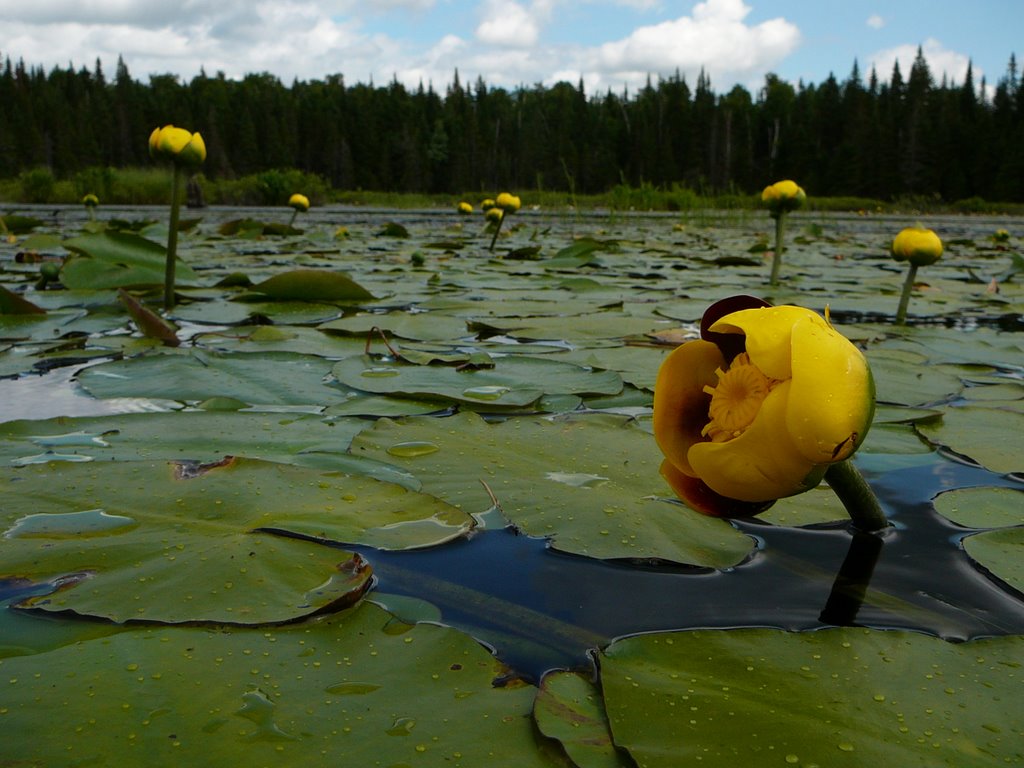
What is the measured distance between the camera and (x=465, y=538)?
0.83 meters

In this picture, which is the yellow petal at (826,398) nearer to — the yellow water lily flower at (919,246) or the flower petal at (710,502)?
the flower petal at (710,502)

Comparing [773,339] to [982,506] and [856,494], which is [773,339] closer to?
[856,494]

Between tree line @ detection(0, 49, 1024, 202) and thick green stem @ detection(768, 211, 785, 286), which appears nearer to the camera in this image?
thick green stem @ detection(768, 211, 785, 286)

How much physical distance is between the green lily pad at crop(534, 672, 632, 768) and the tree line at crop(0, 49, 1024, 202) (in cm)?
3753

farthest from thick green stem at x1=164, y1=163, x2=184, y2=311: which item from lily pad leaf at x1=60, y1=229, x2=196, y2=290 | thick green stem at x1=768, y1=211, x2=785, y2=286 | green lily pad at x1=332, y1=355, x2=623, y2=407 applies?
thick green stem at x1=768, y1=211, x2=785, y2=286

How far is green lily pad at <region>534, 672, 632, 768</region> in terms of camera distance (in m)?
0.49

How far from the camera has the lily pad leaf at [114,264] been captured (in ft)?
8.04

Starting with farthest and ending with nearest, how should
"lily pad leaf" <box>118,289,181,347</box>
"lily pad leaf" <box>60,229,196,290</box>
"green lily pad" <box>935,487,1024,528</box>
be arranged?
"lily pad leaf" <box>60,229,196,290</box>, "lily pad leaf" <box>118,289,181,347</box>, "green lily pad" <box>935,487,1024,528</box>

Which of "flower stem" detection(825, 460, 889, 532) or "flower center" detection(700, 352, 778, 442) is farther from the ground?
"flower center" detection(700, 352, 778, 442)

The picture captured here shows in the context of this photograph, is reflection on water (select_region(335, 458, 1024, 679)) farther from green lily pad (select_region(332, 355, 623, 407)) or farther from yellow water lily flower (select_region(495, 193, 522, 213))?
yellow water lily flower (select_region(495, 193, 522, 213))

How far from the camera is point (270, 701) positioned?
1.76ft

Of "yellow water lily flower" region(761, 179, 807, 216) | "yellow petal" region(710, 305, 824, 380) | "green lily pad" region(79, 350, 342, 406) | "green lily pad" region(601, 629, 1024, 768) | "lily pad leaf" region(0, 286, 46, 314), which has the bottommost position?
"green lily pad" region(601, 629, 1024, 768)

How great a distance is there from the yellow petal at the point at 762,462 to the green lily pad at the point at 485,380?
677 mm

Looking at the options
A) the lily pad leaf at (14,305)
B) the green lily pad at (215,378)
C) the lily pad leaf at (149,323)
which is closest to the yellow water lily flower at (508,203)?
the lily pad leaf at (14,305)
